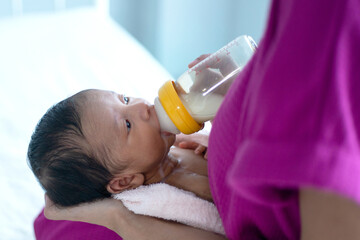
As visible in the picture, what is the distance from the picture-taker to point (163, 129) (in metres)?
1.00

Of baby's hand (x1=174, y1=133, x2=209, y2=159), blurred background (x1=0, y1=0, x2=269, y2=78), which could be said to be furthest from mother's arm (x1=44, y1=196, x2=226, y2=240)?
blurred background (x1=0, y1=0, x2=269, y2=78)

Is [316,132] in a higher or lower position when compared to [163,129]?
higher

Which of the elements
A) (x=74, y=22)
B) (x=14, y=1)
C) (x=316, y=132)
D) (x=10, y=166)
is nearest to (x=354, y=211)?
(x=316, y=132)

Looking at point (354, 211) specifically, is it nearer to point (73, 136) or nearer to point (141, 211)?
point (141, 211)

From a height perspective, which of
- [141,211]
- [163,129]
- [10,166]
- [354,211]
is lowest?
[10,166]

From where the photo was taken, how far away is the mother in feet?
1.42

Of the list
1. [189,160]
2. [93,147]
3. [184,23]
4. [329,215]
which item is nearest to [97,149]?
[93,147]

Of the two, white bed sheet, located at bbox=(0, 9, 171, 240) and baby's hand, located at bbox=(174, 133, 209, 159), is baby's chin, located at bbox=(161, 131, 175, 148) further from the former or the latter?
white bed sheet, located at bbox=(0, 9, 171, 240)

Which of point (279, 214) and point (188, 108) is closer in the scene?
point (279, 214)

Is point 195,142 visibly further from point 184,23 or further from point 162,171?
point 184,23

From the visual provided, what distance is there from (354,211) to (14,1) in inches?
79.2

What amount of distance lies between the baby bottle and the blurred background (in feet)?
5.74

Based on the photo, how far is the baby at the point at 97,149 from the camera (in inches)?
37.8

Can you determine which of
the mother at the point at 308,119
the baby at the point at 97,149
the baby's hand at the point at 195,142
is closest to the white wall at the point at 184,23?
the baby's hand at the point at 195,142
